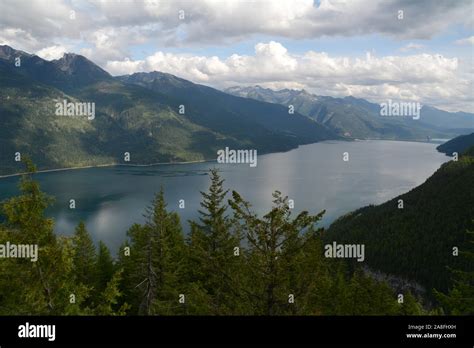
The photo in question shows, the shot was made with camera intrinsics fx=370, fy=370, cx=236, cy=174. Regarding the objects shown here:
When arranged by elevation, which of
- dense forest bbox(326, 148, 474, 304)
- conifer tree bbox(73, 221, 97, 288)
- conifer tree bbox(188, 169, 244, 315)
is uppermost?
conifer tree bbox(188, 169, 244, 315)

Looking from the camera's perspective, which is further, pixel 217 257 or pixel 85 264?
pixel 85 264

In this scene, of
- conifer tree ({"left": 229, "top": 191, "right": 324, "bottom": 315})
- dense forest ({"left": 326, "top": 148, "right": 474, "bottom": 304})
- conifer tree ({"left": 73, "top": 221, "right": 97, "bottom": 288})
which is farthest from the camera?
dense forest ({"left": 326, "top": 148, "right": 474, "bottom": 304})

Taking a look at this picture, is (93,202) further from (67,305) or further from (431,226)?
(67,305)

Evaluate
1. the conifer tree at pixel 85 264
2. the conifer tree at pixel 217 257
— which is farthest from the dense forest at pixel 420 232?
the conifer tree at pixel 217 257

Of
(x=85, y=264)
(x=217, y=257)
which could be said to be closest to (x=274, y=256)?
(x=217, y=257)

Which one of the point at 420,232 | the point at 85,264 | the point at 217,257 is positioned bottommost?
the point at 420,232

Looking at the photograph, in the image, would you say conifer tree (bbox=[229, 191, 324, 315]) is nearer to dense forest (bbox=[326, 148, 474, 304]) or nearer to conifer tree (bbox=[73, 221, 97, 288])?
conifer tree (bbox=[73, 221, 97, 288])

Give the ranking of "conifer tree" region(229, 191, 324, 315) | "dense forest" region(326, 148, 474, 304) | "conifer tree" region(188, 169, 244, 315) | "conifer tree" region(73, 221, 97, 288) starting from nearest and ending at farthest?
"conifer tree" region(229, 191, 324, 315)
"conifer tree" region(188, 169, 244, 315)
"conifer tree" region(73, 221, 97, 288)
"dense forest" region(326, 148, 474, 304)

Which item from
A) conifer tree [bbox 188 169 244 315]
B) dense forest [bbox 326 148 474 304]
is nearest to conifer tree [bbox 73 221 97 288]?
conifer tree [bbox 188 169 244 315]

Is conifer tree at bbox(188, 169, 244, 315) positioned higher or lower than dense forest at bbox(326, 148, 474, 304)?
higher

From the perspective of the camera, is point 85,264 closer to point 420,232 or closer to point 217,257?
point 217,257

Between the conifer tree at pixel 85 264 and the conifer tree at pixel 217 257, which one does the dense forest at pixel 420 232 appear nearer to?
the conifer tree at pixel 85 264

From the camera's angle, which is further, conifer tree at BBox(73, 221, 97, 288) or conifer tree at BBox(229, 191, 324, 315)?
conifer tree at BBox(73, 221, 97, 288)
